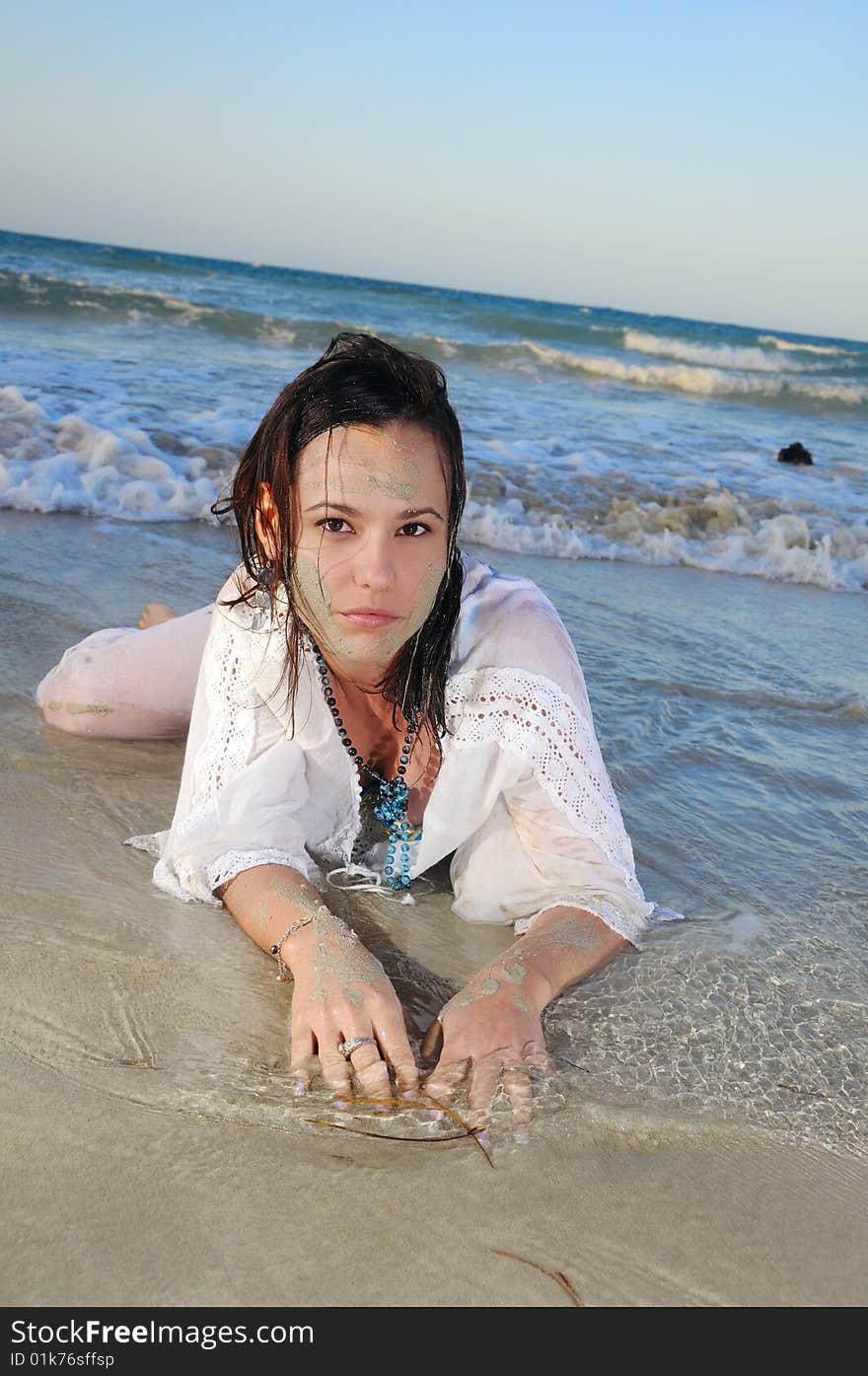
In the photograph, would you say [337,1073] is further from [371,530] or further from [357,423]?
[357,423]

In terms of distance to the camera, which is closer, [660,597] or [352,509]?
[352,509]

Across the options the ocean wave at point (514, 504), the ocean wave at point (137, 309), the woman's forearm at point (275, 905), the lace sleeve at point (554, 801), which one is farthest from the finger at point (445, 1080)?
the ocean wave at point (137, 309)

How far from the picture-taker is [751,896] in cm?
291

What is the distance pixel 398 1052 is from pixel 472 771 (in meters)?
0.65

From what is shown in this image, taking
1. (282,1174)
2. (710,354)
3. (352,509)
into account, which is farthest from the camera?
(710,354)

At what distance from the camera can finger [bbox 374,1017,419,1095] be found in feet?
6.41

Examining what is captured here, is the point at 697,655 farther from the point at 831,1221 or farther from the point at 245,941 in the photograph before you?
the point at 831,1221

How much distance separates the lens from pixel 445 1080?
6.43 feet

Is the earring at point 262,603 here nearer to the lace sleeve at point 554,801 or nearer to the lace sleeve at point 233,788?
the lace sleeve at point 233,788

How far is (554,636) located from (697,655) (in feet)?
8.39

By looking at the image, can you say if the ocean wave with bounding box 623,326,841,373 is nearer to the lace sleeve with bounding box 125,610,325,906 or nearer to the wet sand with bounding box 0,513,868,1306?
the lace sleeve with bounding box 125,610,325,906

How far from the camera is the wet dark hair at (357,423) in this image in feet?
7.19

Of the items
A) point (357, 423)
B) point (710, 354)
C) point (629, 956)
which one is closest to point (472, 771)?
point (629, 956)

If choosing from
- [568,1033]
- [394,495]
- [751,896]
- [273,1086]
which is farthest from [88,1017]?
[751,896]
